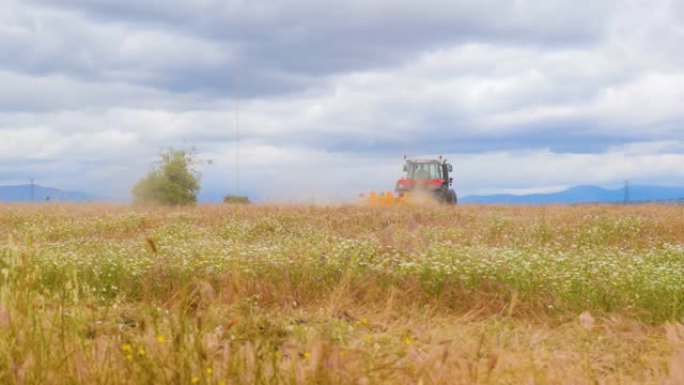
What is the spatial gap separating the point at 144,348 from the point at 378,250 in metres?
7.52

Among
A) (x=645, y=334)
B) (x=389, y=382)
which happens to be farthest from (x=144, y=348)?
(x=645, y=334)

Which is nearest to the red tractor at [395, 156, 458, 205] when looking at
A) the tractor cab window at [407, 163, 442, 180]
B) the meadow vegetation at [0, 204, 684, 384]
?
the tractor cab window at [407, 163, 442, 180]

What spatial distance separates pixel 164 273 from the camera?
35.3 feet

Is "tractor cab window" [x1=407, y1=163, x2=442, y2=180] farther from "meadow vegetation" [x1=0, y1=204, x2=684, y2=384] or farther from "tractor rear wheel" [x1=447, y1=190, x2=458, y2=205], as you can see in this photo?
"meadow vegetation" [x1=0, y1=204, x2=684, y2=384]

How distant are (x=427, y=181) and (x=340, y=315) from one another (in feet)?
86.0

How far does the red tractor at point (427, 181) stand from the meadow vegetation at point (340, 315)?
17463 mm

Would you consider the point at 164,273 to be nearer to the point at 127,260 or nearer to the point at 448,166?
the point at 127,260

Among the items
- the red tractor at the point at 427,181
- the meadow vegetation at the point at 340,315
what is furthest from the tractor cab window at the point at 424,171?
the meadow vegetation at the point at 340,315

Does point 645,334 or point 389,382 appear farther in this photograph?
point 645,334

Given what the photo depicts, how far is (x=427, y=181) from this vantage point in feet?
114

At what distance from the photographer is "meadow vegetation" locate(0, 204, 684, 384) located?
4531 millimetres

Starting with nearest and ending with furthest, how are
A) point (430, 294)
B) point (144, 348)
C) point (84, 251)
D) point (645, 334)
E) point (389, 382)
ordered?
point (144, 348) → point (389, 382) → point (645, 334) → point (430, 294) → point (84, 251)

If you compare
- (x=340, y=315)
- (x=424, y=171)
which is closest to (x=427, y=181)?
(x=424, y=171)

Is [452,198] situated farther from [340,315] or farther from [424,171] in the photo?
[340,315]
